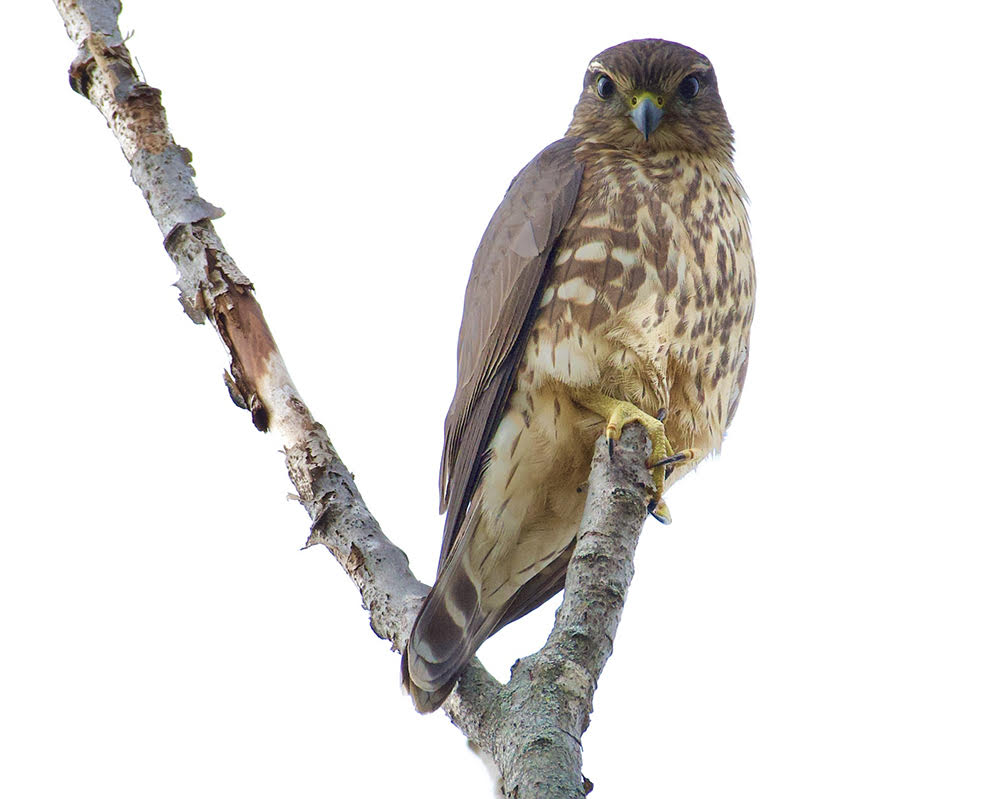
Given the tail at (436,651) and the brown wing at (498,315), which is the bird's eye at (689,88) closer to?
the brown wing at (498,315)

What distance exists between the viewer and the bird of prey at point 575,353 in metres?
3.13

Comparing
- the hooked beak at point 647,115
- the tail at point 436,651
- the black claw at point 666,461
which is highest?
the hooked beak at point 647,115

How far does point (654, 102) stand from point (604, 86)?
0.23 metres

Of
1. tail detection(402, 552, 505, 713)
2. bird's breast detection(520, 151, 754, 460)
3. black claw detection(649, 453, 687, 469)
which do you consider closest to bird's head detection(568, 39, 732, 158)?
bird's breast detection(520, 151, 754, 460)

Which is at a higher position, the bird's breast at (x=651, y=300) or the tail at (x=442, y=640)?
the bird's breast at (x=651, y=300)

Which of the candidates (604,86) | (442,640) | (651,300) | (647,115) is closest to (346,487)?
(442,640)

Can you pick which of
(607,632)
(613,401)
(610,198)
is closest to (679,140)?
(610,198)

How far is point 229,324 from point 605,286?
102 centimetres

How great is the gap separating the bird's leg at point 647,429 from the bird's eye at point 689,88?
1243 mm

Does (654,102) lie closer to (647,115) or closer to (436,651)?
(647,115)

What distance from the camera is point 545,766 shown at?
170 centimetres

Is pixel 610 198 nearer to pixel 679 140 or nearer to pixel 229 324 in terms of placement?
pixel 679 140

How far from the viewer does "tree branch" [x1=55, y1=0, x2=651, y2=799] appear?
1.93m

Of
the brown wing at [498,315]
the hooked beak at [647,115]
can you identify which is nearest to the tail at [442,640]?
the brown wing at [498,315]
